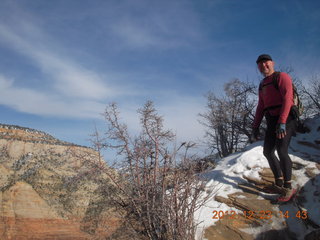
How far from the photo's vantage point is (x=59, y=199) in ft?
12.5

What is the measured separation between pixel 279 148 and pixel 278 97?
0.91 metres

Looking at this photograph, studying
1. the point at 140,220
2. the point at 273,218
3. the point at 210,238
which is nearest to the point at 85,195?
the point at 140,220

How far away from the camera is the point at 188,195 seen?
320 cm

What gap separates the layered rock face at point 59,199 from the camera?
351 cm

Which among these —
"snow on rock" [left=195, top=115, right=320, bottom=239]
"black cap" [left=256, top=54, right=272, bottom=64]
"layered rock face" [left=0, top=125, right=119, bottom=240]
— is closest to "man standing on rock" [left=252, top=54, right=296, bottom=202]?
"black cap" [left=256, top=54, right=272, bottom=64]

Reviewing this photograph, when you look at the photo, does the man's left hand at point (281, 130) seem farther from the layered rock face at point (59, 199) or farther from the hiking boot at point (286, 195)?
the layered rock face at point (59, 199)

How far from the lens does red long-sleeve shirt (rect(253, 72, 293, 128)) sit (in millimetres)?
4008

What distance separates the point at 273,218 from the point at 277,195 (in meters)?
0.59

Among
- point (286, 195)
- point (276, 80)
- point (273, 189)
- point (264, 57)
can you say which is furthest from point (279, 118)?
point (273, 189)

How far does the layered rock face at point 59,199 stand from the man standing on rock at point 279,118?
290cm

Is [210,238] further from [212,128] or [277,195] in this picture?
[212,128]

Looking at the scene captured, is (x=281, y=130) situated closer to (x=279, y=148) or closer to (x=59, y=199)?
(x=279, y=148)

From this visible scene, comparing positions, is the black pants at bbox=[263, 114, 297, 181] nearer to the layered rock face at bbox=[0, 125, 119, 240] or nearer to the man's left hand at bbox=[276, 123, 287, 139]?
the man's left hand at bbox=[276, 123, 287, 139]

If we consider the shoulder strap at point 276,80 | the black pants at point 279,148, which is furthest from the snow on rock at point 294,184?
the shoulder strap at point 276,80
